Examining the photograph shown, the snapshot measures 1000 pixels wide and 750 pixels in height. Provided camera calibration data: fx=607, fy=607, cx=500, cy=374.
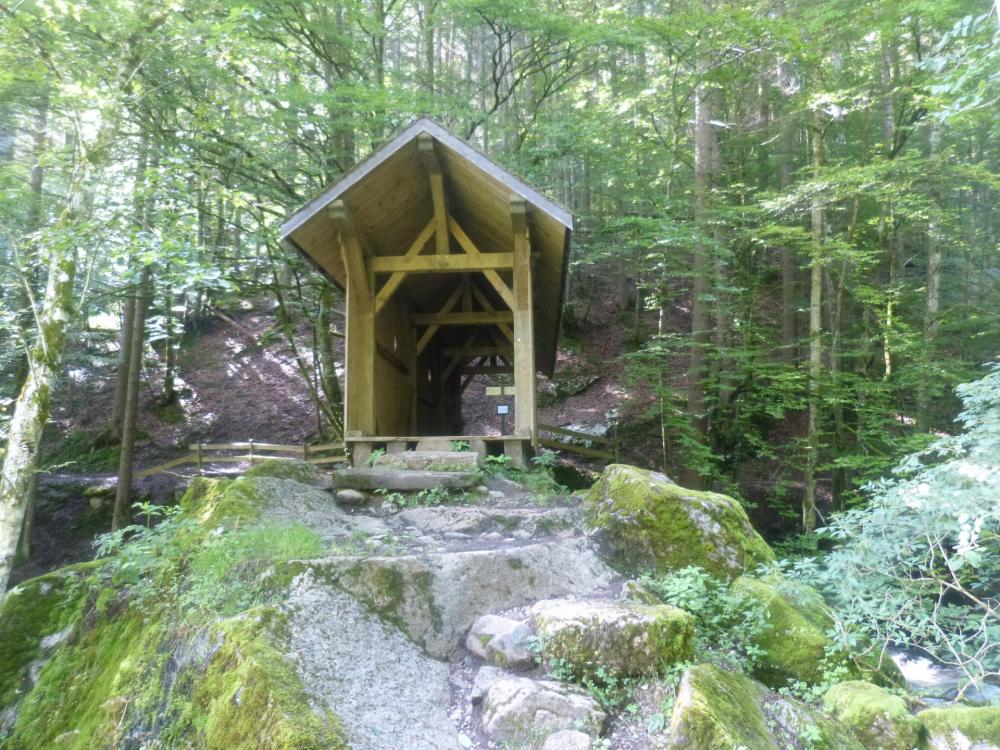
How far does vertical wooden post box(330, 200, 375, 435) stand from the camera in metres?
7.96

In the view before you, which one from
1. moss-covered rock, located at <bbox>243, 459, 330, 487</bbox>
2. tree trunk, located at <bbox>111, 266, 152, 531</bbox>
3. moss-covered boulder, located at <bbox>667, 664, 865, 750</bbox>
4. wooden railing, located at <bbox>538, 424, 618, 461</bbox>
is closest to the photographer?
moss-covered boulder, located at <bbox>667, 664, 865, 750</bbox>

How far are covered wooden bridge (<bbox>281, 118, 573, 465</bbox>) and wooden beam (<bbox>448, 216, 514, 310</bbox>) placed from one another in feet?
0.06

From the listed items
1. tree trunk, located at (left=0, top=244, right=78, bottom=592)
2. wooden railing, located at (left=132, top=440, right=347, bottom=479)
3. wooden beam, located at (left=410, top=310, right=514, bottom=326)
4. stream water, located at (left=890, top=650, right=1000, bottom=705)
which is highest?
wooden beam, located at (left=410, top=310, right=514, bottom=326)

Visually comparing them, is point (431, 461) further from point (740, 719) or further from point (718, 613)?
point (740, 719)

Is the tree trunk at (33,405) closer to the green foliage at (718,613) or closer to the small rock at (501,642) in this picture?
the small rock at (501,642)

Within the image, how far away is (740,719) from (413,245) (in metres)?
7.15

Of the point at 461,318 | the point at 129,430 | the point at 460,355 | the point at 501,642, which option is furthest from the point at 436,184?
the point at 129,430

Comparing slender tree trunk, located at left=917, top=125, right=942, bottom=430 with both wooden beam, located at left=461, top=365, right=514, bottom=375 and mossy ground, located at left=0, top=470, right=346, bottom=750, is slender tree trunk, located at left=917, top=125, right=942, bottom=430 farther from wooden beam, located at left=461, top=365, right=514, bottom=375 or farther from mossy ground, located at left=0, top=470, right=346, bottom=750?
mossy ground, located at left=0, top=470, right=346, bottom=750

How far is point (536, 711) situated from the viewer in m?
2.80

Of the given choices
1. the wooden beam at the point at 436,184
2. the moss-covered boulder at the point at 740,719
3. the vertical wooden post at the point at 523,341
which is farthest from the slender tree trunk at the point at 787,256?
the moss-covered boulder at the point at 740,719

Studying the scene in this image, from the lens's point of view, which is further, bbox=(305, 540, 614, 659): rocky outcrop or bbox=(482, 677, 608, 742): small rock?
bbox=(305, 540, 614, 659): rocky outcrop

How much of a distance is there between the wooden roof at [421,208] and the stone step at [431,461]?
2.92 metres

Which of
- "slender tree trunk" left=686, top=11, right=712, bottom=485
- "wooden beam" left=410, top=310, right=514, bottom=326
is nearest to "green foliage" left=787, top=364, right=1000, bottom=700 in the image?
"slender tree trunk" left=686, top=11, right=712, bottom=485

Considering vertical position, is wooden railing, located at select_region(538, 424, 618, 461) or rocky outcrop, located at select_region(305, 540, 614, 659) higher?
rocky outcrop, located at select_region(305, 540, 614, 659)
